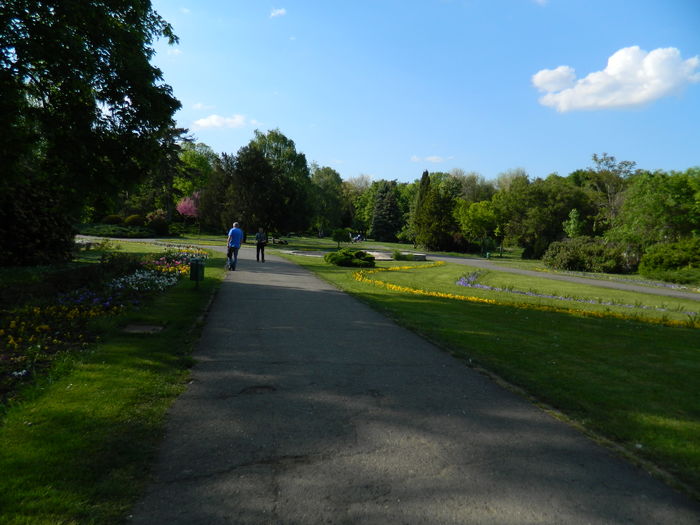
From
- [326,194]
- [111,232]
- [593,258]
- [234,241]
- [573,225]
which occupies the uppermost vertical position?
[326,194]

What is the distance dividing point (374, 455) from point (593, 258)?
33.6m

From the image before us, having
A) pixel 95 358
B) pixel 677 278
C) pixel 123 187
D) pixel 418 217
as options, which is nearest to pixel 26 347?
pixel 95 358

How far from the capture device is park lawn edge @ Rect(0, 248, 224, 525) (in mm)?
2723

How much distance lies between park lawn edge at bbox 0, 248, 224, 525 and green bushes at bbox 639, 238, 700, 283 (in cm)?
2755

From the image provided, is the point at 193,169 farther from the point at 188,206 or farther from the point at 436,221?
the point at 436,221

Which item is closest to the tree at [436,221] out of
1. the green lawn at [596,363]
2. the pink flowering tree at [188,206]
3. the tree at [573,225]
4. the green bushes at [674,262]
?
the tree at [573,225]

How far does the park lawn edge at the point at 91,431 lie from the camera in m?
Result: 2.72

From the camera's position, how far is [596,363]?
6.53 meters

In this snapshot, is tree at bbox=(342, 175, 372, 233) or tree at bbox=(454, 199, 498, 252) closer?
tree at bbox=(454, 199, 498, 252)

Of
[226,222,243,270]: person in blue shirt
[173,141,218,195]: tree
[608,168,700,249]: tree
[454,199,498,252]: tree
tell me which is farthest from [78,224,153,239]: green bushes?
[608,168,700,249]: tree

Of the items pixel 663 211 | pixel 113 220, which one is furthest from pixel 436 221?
pixel 113 220

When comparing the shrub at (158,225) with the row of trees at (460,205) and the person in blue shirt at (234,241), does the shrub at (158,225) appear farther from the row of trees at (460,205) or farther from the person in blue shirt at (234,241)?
the person in blue shirt at (234,241)

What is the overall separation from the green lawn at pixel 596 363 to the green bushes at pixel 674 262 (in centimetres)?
1765

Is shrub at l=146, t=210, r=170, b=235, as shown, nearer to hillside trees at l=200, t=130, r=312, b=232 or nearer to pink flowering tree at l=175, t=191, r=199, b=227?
hillside trees at l=200, t=130, r=312, b=232
